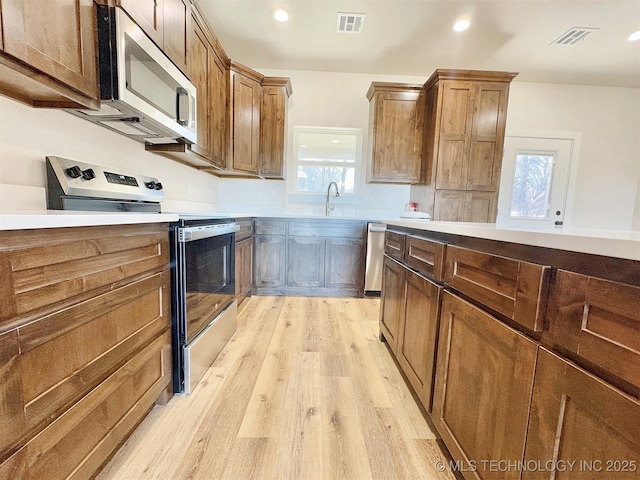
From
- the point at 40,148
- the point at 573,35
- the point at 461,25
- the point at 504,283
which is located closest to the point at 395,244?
the point at 504,283

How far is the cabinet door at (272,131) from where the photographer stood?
3.21 meters

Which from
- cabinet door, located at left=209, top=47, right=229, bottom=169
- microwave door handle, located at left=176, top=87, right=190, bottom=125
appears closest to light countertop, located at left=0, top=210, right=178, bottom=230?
microwave door handle, located at left=176, top=87, right=190, bottom=125

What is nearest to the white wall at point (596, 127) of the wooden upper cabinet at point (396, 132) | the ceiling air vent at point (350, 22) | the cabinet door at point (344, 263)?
the wooden upper cabinet at point (396, 132)

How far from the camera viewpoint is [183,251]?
1346 mm

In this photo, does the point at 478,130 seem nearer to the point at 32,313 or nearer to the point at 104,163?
the point at 104,163

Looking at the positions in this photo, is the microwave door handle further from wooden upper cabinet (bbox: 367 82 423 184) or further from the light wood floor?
wooden upper cabinet (bbox: 367 82 423 184)

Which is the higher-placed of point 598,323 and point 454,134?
point 454,134

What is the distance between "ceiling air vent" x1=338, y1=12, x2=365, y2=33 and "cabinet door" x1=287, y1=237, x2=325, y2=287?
212 centimetres

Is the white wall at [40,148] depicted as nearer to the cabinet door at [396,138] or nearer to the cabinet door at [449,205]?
the cabinet door at [396,138]

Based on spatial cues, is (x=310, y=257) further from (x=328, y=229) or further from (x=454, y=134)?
(x=454, y=134)

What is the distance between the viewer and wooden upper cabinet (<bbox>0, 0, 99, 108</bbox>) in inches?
34.6

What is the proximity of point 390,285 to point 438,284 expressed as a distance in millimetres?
727

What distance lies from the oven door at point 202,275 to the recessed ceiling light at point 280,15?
81.0 inches

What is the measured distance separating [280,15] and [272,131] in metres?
1.09
